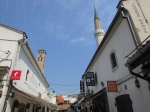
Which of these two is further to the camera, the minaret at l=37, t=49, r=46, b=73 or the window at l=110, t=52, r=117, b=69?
the minaret at l=37, t=49, r=46, b=73

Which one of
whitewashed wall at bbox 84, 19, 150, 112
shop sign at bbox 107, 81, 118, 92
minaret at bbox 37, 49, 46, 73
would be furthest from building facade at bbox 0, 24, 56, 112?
minaret at bbox 37, 49, 46, 73

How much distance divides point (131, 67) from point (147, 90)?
1.28 metres

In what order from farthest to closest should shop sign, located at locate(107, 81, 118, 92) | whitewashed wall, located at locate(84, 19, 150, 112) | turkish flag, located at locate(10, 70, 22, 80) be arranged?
1. shop sign, located at locate(107, 81, 118, 92)
2. turkish flag, located at locate(10, 70, 22, 80)
3. whitewashed wall, located at locate(84, 19, 150, 112)

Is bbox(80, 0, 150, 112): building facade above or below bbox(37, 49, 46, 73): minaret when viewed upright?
below

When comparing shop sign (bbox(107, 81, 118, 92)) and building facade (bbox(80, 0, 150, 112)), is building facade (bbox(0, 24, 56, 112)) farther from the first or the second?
building facade (bbox(80, 0, 150, 112))

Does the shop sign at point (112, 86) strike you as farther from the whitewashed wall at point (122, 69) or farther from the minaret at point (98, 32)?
the minaret at point (98, 32)

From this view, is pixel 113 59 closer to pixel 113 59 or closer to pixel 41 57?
pixel 113 59

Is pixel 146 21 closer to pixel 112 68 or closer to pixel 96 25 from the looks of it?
pixel 112 68

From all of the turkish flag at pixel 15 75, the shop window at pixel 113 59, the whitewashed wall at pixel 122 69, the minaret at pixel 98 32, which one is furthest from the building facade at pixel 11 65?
the minaret at pixel 98 32

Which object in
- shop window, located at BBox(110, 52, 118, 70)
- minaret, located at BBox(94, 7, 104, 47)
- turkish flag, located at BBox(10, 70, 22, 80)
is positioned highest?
minaret, located at BBox(94, 7, 104, 47)

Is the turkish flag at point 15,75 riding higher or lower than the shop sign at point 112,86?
higher

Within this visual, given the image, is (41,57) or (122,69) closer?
(122,69)

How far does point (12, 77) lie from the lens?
8930 mm

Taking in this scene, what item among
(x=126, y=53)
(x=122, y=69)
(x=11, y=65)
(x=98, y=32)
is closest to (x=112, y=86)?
(x=122, y=69)
